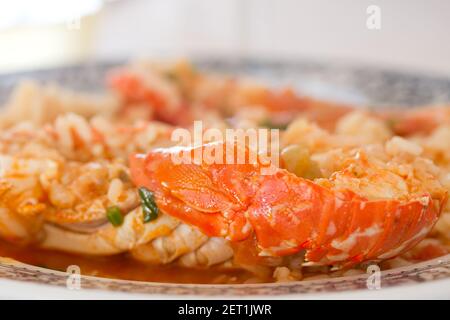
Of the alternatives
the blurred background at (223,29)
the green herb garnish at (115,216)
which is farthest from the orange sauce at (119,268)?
the blurred background at (223,29)

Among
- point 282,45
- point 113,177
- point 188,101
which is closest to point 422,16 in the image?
point 282,45

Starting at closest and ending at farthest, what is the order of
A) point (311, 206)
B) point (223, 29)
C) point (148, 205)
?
point (311, 206), point (148, 205), point (223, 29)

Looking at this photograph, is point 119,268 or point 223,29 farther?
point 223,29

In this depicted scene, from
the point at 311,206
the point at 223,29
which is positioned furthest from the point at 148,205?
the point at 223,29

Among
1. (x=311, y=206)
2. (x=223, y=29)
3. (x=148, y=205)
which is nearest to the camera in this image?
(x=311, y=206)

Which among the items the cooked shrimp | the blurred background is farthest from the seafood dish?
the blurred background

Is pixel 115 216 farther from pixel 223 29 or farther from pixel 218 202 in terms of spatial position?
pixel 223 29

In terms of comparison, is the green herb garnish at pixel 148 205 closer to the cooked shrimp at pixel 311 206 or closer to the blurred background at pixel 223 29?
the cooked shrimp at pixel 311 206
